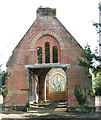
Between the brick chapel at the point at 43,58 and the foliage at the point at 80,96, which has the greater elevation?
the brick chapel at the point at 43,58

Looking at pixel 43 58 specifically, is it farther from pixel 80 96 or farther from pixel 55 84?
pixel 55 84

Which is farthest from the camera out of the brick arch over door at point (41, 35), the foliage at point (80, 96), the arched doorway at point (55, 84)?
the arched doorway at point (55, 84)

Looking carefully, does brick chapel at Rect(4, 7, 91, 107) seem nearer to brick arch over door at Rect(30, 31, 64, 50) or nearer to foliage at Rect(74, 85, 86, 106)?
brick arch over door at Rect(30, 31, 64, 50)

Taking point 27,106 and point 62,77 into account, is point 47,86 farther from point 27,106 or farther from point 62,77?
point 27,106

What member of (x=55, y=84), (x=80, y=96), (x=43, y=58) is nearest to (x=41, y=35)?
(x=43, y=58)

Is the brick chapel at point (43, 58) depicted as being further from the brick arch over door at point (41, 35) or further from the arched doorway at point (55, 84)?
the arched doorway at point (55, 84)

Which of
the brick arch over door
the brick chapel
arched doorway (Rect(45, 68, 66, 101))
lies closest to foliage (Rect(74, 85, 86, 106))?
the brick chapel

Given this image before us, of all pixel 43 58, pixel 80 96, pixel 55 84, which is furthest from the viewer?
pixel 55 84

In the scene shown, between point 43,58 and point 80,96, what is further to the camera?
point 43,58

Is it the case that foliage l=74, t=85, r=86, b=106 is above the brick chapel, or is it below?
below

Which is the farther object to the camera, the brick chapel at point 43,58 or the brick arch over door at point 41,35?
the brick arch over door at point 41,35

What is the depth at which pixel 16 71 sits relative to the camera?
74.3 feet

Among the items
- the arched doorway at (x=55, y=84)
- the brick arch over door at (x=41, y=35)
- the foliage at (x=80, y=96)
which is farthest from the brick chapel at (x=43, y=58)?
the arched doorway at (x=55, y=84)

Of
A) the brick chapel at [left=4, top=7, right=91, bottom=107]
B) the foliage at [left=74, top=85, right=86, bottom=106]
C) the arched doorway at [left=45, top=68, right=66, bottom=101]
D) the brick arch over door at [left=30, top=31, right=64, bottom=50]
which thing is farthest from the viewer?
the arched doorway at [left=45, top=68, right=66, bottom=101]
